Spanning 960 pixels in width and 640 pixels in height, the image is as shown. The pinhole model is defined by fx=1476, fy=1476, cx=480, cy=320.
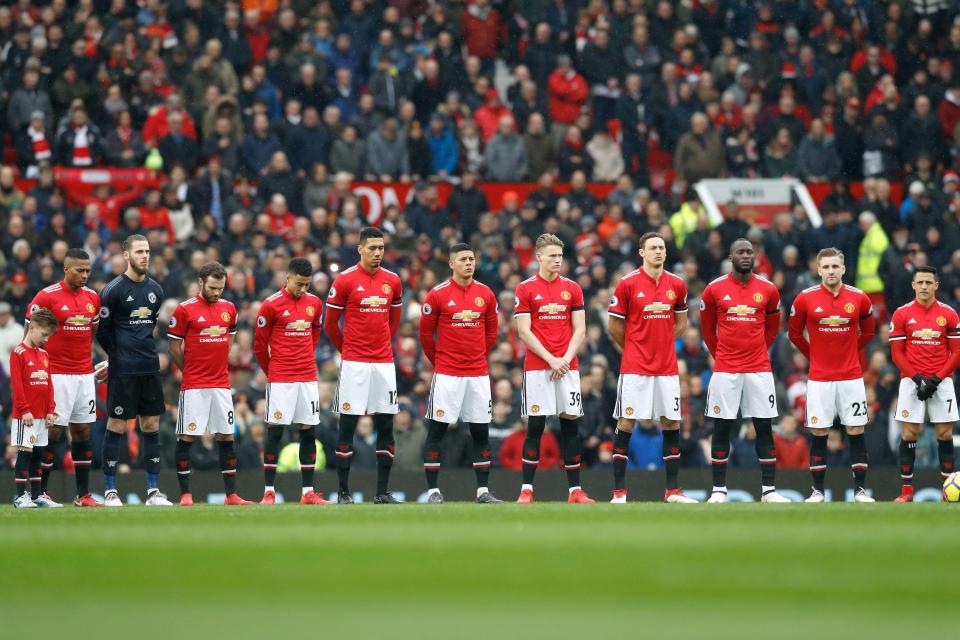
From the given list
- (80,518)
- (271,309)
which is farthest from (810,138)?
(80,518)

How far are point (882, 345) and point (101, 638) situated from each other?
1711cm

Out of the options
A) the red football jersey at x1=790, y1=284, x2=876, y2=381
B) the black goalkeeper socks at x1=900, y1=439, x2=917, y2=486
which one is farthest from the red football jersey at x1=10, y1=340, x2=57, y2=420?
the black goalkeeper socks at x1=900, y1=439, x2=917, y2=486

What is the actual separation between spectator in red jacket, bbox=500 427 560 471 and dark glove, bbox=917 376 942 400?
15.9 feet

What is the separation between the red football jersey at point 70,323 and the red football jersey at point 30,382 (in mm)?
429

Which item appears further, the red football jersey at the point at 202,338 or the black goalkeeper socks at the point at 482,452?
the red football jersey at the point at 202,338

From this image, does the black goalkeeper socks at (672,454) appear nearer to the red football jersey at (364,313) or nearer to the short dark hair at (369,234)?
the red football jersey at (364,313)

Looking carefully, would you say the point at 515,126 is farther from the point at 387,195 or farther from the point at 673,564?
the point at 673,564

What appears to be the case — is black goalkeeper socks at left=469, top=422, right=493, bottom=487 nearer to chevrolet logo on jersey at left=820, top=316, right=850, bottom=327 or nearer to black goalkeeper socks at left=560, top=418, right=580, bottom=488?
black goalkeeper socks at left=560, top=418, right=580, bottom=488

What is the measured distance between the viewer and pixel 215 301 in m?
15.6

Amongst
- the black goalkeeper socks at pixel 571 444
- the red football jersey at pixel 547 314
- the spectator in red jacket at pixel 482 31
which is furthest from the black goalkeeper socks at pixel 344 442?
the spectator in red jacket at pixel 482 31

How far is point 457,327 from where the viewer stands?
1530 cm

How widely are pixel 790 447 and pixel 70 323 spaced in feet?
30.5

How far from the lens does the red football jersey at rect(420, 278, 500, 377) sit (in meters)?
15.3

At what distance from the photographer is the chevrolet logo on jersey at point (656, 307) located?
1531 centimetres
